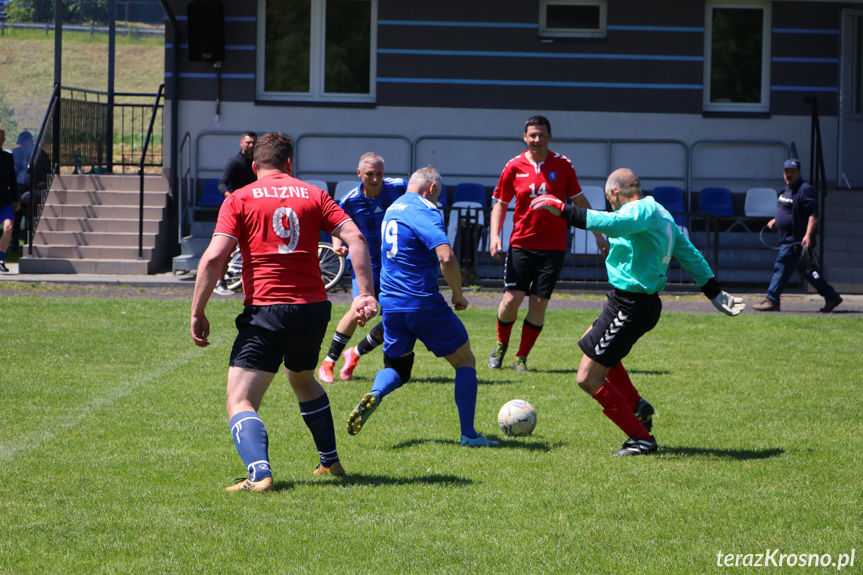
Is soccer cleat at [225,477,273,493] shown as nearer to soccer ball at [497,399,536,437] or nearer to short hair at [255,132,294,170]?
short hair at [255,132,294,170]

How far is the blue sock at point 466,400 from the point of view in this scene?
21.2 feet

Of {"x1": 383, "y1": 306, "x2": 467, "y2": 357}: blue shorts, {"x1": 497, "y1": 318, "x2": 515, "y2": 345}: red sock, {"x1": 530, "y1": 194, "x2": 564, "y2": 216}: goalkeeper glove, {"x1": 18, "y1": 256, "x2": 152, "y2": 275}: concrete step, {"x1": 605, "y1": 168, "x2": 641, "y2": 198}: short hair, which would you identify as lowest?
{"x1": 497, "y1": 318, "x2": 515, "y2": 345}: red sock

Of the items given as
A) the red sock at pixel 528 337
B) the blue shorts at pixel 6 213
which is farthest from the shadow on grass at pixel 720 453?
the blue shorts at pixel 6 213

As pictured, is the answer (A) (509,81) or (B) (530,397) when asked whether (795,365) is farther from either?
(A) (509,81)

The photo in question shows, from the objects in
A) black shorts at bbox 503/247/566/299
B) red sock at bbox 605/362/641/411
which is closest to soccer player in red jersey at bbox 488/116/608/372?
black shorts at bbox 503/247/566/299

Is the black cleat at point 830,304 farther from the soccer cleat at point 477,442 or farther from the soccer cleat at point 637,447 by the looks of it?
the soccer cleat at point 477,442

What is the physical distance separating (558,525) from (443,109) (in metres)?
13.8

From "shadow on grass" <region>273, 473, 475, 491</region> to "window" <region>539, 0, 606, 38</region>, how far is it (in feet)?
44.6

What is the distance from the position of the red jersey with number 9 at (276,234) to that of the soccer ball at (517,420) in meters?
1.95

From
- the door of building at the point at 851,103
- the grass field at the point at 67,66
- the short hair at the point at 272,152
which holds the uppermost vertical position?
the grass field at the point at 67,66

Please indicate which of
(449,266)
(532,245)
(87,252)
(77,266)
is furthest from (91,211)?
(449,266)

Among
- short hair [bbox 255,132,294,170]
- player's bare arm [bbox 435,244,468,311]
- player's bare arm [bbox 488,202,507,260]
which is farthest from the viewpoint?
player's bare arm [bbox 488,202,507,260]

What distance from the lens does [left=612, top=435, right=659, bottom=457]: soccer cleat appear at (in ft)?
20.6

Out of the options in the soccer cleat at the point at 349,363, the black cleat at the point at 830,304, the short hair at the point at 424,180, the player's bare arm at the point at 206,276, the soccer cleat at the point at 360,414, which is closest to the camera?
the player's bare arm at the point at 206,276
